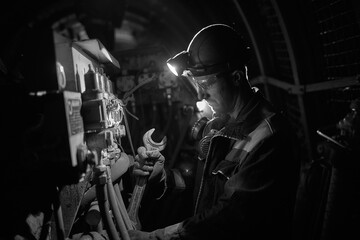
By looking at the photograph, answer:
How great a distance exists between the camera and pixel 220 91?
2.33 metres

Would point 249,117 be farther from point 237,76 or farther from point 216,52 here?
point 216,52

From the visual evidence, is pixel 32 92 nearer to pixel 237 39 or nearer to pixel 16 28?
pixel 237 39

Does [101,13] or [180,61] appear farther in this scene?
[101,13]

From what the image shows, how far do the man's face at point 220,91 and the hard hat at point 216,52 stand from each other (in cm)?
8

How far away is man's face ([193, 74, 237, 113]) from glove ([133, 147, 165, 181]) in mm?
930

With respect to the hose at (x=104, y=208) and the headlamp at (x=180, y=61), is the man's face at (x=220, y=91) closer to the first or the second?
the headlamp at (x=180, y=61)

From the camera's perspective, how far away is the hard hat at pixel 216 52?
7.37ft

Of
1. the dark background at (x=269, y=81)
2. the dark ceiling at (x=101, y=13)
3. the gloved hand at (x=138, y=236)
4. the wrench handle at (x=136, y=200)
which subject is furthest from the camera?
the dark ceiling at (x=101, y=13)

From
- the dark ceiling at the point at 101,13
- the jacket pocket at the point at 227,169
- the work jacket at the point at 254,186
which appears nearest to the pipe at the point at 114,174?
the work jacket at the point at 254,186

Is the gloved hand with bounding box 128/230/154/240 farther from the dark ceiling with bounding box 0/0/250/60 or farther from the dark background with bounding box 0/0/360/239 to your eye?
the dark ceiling with bounding box 0/0/250/60

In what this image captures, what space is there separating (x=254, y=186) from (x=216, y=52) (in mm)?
1182

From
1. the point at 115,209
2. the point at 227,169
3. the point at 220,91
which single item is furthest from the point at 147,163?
the point at 220,91

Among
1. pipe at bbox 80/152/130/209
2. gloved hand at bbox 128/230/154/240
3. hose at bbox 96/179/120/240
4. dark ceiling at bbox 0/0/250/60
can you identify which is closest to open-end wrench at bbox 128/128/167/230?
pipe at bbox 80/152/130/209

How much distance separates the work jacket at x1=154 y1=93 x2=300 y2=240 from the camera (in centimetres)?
187
